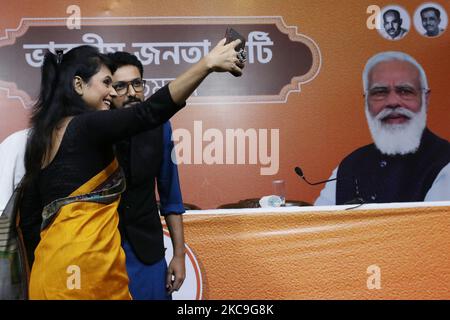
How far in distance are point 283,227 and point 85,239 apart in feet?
4.41

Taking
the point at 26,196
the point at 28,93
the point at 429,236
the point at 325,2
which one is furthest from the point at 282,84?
the point at 26,196

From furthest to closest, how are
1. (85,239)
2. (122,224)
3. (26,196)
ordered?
1. (122,224)
2. (26,196)
3. (85,239)

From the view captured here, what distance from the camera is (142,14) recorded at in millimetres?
3154

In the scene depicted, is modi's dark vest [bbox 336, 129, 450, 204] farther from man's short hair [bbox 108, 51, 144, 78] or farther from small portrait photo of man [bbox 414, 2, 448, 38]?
man's short hair [bbox 108, 51, 144, 78]

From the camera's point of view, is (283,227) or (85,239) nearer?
(85,239)

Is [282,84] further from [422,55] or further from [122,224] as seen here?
[122,224]

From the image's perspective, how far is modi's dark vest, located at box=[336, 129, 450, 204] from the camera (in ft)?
10.4

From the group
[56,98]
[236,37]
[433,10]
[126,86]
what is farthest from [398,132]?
[56,98]

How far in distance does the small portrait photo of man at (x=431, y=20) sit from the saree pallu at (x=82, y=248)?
2.03m

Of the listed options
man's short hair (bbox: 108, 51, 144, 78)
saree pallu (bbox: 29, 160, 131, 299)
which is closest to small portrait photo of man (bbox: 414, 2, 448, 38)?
man's short hair (bbox: 108, 51, 144, 78)

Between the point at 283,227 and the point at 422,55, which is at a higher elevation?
the point at 422,55

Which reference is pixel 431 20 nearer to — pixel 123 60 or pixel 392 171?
pixel 392 171

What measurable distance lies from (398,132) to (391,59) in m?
0.37

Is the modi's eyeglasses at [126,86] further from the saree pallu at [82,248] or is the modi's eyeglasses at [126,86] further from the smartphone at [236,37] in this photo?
the smartphone at [236,37]
